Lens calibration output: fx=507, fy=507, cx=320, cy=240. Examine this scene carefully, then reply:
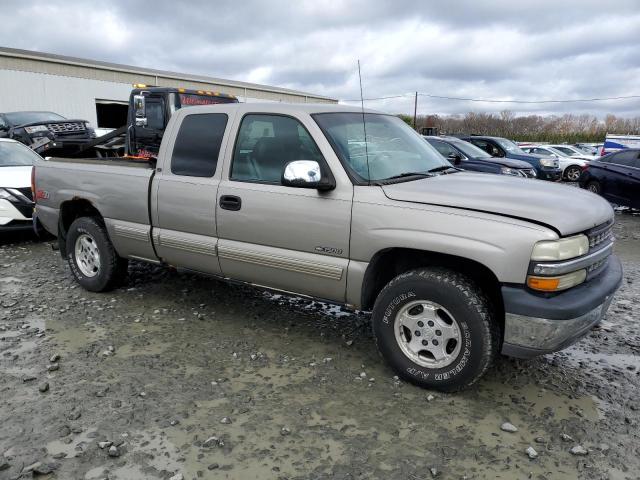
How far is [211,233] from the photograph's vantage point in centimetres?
417

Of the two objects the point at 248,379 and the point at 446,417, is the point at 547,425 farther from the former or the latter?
the point at 248,379

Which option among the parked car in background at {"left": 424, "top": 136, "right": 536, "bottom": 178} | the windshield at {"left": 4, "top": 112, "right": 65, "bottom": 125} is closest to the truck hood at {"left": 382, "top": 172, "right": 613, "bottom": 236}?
the parked car in background at {"left": 424, "top": 136, "right": 536, "bottom": 178}

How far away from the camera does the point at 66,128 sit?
1309 cm

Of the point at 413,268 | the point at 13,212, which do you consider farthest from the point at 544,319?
the point at 13,212

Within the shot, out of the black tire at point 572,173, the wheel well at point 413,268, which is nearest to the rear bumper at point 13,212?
the wheel well at point 413,268

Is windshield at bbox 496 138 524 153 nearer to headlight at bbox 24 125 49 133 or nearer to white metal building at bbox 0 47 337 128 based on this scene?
headlight at bbox 24 125 49 133

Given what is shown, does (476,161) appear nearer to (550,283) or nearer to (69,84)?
(550,283)

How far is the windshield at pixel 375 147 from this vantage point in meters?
3.63

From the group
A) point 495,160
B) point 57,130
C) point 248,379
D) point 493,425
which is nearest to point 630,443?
point 493,425

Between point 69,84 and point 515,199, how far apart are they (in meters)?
27.0

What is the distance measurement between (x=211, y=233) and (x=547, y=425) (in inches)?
109

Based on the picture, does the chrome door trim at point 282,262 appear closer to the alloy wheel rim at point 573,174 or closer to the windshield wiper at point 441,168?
the windshield wiper at point 441,168

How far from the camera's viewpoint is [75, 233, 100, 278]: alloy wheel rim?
17.2 ft

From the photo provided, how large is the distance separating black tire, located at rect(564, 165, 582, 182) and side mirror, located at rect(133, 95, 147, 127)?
639 inches
